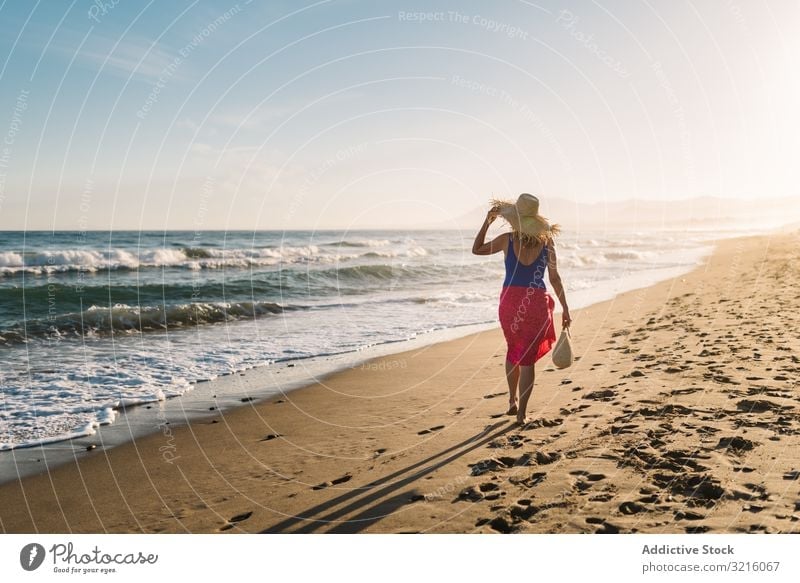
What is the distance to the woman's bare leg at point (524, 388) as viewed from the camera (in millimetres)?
6121

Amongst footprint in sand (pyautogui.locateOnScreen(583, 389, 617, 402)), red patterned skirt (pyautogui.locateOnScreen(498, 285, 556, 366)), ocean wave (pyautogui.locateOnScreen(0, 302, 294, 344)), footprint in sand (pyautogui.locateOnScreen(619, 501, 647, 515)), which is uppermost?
red patterned skirt (pyautogui.locateOnScreen(498, 285, 556, 366))

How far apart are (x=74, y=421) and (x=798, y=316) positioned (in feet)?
41.2

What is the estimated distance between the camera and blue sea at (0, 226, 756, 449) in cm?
902

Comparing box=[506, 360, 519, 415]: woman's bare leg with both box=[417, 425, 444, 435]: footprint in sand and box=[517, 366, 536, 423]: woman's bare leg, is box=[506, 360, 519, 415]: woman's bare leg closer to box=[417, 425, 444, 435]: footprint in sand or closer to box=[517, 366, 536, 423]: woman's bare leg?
box=[517, 366, 536, 423]: woman's bare leg

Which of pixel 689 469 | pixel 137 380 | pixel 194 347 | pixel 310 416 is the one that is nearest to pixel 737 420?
pixel 689 469

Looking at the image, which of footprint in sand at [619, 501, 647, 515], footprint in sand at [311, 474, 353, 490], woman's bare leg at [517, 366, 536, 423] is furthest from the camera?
woman's bare leg at [517, 366, 536, 423]

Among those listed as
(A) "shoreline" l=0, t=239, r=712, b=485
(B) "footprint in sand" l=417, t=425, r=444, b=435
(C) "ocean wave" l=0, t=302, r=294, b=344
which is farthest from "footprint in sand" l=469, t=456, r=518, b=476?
(C) "ocean wave" l=0, t=302, r=294, b=344

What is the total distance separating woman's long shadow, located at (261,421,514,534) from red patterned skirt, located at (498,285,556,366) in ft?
4.62

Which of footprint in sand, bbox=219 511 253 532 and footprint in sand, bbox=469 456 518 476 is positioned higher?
footprint in sand, bbox=469 456 518 476

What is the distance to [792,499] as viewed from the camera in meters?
3.88

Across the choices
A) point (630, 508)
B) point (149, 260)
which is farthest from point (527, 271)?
point (149, 260)

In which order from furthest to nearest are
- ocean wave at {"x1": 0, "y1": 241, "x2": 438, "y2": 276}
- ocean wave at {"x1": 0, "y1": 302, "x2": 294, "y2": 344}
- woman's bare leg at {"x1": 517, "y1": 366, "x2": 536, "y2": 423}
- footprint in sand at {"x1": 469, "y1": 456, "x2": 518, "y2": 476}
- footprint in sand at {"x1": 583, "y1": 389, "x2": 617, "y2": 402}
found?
1. ocean wave at {"x1": 0, "y1": 241, "x2": 438, "y2": 276}
2. ocean wave at {"x1": 0, "y1": 302, "x2": 294, "y2": 344}
3. footprint in sand at {"x1": 583, "y1": 389, "x2": 617, "y2": 402}
4. woman's bare leg at {"x1": 517, "y1": 366, "x2": 536, "y2": 423}
5. footprint in sand at {"x1": 469, "y1": 456, "x2": 518, "y2": 476}

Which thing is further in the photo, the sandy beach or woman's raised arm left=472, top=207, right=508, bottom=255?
woman's raised arm left=472, top=207, right=508, bottom=255

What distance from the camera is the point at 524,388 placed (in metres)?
6.19
